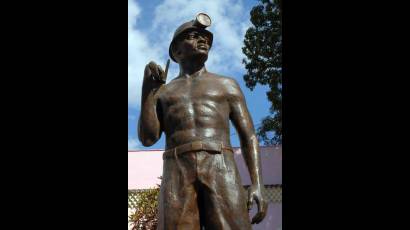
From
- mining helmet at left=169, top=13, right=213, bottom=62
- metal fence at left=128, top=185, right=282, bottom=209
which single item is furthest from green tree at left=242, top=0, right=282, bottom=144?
mining helmet at left=169, top=13, right=213, bottom=62

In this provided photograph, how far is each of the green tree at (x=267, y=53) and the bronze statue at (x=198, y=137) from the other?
29.2ft

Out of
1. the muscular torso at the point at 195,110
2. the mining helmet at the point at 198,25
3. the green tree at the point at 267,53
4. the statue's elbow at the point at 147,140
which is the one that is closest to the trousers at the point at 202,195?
the muscular torso at the point at 195,110

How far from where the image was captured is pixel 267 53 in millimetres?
14367

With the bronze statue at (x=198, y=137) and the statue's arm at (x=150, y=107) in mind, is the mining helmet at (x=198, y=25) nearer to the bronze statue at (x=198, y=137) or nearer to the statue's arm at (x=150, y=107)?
the bronze statue at (x=198, y=137)

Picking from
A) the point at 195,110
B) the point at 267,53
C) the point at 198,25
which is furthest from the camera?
the point at 267,53

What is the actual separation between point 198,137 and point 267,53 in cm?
972

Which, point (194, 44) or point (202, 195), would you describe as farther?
point (194, 44)

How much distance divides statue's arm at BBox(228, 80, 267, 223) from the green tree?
29.3 ft

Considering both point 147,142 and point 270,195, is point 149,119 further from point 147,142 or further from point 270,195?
point 270,195

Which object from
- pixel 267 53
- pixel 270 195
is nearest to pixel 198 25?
pixel 267 53

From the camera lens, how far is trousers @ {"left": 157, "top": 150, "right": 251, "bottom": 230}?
15.3 ft
